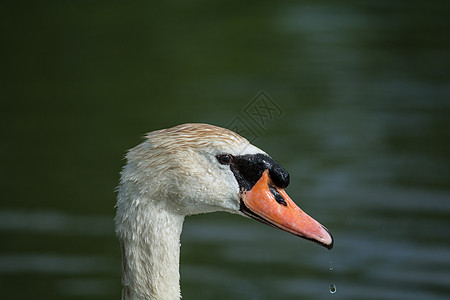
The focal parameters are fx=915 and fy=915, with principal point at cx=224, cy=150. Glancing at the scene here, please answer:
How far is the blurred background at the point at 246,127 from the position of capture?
25.7ft

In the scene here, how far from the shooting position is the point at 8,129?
11039mm

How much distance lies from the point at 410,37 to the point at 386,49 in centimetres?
73

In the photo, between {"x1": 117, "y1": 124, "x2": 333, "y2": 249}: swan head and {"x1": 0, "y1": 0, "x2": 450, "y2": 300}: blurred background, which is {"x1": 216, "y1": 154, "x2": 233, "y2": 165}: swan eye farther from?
{"x1": 0, "y1": 0, "x2": 450, "y2": 300}: blurred background

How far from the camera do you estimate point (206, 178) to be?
4543 millimetres

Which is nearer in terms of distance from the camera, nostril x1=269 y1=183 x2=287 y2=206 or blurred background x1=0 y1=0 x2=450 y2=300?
nostril x1=269 y1=183 x2=287 y2=206

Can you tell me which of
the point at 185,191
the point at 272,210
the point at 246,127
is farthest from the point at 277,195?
the point at 246,127

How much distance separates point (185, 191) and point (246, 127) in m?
1.05

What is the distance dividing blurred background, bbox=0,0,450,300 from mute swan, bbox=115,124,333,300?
3.14 ft

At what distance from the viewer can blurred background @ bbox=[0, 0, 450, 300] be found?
7.83 metres

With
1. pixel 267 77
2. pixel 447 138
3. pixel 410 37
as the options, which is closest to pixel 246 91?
pixel 267 77

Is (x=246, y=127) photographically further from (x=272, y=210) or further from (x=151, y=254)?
(x=151, y=254)

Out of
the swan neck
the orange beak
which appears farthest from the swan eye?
the swan neck

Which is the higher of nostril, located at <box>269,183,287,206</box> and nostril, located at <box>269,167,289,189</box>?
nostril, located at <box>269,167,289,189</box>

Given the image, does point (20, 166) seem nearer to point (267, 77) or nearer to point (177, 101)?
point (177, 101)
